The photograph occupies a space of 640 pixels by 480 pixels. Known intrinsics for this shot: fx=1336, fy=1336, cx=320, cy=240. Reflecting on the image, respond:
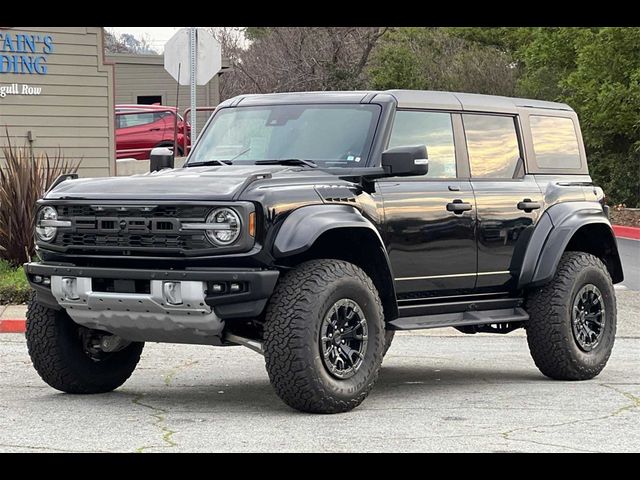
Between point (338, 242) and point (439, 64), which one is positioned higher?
point (439, 64)

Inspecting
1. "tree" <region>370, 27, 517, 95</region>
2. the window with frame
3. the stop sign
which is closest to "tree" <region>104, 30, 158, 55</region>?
"tree" <region>370, 27, 517, 95</region>

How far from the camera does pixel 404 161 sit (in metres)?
8.21

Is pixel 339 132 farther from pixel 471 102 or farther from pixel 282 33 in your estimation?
pixel 282 33

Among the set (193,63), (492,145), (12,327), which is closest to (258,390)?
(492,145)

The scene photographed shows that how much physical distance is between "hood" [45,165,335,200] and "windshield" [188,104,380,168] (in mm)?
369

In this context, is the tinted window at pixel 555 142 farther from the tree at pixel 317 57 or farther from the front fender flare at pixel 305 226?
the tree at pixel 317 57

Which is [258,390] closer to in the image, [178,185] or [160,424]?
[160,424]

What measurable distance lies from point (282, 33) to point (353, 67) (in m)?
2.98

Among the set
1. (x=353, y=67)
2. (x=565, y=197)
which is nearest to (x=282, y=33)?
(x=353, y=67)

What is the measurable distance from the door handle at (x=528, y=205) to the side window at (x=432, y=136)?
0.60 metres

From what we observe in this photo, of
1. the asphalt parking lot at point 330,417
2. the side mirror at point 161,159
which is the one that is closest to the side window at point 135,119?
the asphalt parking lot at point 330,417

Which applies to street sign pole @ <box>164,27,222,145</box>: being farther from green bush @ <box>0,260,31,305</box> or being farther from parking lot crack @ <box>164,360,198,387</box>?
parking lot crack @ <box>164,360,198,387</box>

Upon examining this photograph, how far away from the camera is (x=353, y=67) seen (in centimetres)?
4619

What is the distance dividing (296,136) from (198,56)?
7342 millimetres
